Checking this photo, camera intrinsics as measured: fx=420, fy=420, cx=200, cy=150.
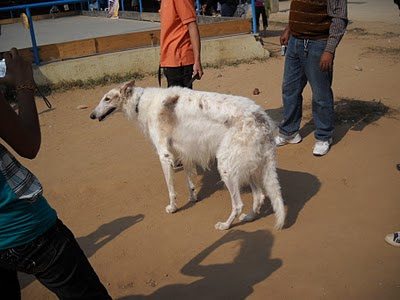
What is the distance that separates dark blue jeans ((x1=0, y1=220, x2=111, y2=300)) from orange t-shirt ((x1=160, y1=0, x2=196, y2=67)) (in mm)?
3183

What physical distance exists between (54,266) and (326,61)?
3833 mm

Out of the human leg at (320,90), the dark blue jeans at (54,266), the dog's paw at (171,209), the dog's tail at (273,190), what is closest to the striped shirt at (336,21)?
the human leg at (320,90)

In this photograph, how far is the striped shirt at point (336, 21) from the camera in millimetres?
4641

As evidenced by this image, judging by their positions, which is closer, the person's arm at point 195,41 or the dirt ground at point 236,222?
the dirt ground at point 236,222

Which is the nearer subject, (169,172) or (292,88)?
(169,172)

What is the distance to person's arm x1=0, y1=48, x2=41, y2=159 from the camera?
171 cm

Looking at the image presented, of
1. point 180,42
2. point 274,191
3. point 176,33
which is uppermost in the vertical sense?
point 176,33

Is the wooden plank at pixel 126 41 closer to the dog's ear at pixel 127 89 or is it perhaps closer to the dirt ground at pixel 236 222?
the dirt ground at pixel 236 222

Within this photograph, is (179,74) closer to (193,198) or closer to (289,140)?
(193,198)

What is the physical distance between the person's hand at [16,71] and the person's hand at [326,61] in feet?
11.8

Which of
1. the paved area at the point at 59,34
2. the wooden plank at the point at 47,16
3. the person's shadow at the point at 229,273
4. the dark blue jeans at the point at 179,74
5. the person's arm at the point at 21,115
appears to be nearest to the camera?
the person's arm at the point at 21,115

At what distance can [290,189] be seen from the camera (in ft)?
14.8

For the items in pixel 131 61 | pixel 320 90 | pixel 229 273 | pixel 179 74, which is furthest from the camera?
pixel 131 61

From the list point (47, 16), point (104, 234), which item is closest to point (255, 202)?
point (104, 234)
